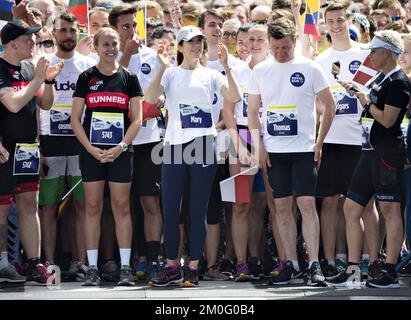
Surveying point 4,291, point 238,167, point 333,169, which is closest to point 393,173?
point 333,169

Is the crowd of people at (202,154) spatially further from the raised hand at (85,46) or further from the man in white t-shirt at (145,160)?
the raised hand at (85,46)

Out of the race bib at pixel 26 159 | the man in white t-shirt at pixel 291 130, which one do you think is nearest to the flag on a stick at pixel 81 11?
the race bib at pixel 26 159

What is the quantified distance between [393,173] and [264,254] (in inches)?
79.3

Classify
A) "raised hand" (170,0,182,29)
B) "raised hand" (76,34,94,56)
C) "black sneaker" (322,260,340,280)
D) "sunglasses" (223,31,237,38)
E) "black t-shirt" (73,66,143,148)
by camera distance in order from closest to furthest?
"black t-shirt" (73,66,143,148)
"black sneaker" (322,260,340,280)
"raised hand" (76,34,94,56)
"sunglasses" (223,31,237,38)
"raised hand" (170,0,182,29)

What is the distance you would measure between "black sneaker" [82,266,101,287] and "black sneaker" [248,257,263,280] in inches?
60.8

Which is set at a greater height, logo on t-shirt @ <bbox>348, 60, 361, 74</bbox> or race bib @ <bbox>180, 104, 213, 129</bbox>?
logo on t-shirt @ <bbox>348, 60, 361, 74</bbox>

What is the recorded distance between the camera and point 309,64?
35.3ft

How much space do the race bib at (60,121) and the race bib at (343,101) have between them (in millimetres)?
2616

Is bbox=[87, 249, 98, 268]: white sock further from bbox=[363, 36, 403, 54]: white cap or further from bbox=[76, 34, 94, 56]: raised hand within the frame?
bbox=[363, 36, 403, 54]: white cap

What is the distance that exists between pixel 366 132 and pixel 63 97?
9.92 feet

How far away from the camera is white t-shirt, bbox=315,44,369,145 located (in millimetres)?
11281

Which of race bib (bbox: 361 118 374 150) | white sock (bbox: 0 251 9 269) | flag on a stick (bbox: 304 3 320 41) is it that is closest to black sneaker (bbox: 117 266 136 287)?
white sock (bbox: 0 251 9 269)
